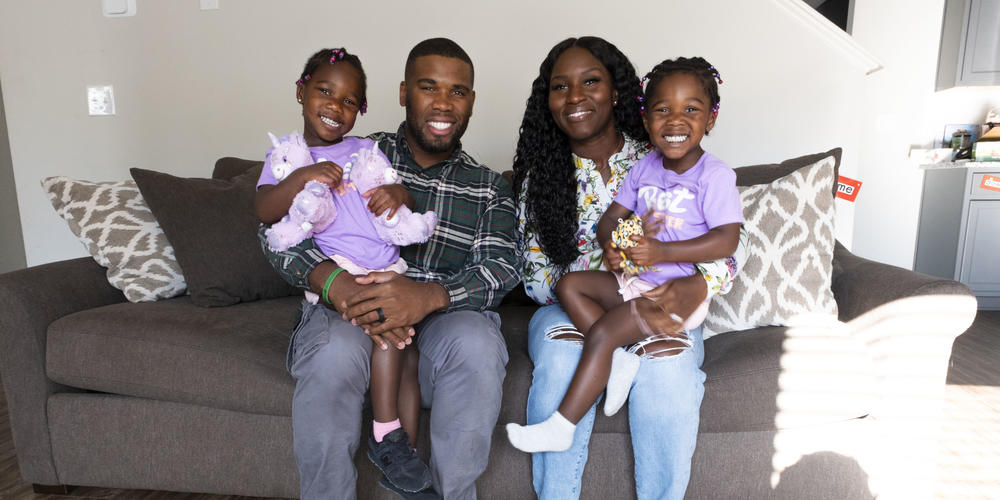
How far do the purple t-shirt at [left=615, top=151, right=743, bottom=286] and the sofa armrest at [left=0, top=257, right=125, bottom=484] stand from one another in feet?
4.96

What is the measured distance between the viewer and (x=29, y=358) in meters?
1.40

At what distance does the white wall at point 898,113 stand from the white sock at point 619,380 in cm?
289

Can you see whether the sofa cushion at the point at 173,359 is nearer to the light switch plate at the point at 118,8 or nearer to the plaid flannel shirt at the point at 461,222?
the plaid flannel shirt at the point at 461,222

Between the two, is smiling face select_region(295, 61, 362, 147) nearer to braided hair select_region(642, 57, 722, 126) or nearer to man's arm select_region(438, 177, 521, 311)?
man's arm select_region(438, 177, 521, 311)

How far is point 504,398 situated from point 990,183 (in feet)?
11.6

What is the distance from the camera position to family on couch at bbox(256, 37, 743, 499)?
115 cm

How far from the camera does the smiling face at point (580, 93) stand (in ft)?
4.77

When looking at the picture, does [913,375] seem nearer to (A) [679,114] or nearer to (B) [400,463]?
(A) [679,114]

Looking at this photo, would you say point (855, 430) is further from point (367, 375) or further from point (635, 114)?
point (367, 375)

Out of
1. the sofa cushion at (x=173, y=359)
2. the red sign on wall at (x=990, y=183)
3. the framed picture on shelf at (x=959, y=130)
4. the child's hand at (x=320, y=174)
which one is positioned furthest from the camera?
the framed picture on shelf at (x=959, y=130)

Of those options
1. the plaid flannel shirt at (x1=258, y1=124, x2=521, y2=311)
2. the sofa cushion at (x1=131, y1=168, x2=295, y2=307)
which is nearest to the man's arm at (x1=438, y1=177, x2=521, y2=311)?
the plaid flannel shirt at (x1=258, y1=124, x2=521, y2=311)

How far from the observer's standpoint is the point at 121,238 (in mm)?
1646

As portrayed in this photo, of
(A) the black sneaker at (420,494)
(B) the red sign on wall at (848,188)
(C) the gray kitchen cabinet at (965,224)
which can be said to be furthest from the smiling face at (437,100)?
(C) the gray kitchen cabinet at (965,224)

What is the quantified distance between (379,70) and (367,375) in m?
1.73
